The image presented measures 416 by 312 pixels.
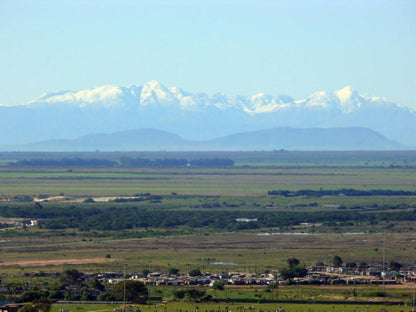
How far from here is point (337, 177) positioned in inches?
6471

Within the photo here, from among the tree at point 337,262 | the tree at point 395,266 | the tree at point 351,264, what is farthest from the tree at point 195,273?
the tree at point 395,266

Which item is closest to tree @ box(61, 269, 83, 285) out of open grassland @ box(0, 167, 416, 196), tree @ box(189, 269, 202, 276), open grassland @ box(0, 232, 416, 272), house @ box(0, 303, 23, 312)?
open grassland @ box(0, 232, 416, 272)

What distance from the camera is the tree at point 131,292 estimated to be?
155 ft

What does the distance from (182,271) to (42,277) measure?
7.07 meters

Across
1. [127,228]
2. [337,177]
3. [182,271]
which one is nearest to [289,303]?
[182,271]

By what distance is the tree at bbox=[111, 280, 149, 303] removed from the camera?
4726 centimetres

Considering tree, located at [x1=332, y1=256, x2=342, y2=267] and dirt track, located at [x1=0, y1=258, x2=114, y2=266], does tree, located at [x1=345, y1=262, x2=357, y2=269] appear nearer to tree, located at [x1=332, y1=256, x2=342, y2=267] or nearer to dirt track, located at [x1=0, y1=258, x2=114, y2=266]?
tree, located at [x1=332, y1=256, x2=342, y2=267]

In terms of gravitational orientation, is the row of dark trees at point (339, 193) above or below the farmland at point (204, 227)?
above

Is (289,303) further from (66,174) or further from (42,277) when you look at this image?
(66,174)

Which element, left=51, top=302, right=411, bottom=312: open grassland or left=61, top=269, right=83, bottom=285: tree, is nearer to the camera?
left=51, top=302, right=411, bottom=312: open grassland

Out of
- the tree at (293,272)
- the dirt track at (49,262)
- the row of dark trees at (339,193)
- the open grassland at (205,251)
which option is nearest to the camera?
the tree at (293,272)

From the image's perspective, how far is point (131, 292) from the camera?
47281mm

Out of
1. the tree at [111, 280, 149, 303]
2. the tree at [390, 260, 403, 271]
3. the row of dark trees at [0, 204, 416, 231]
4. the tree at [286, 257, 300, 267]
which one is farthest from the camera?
the row of dark trees at [0, 204, 416, 231]

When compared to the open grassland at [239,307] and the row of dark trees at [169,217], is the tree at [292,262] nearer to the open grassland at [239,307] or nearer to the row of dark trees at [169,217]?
the open grassland at [239,307]
